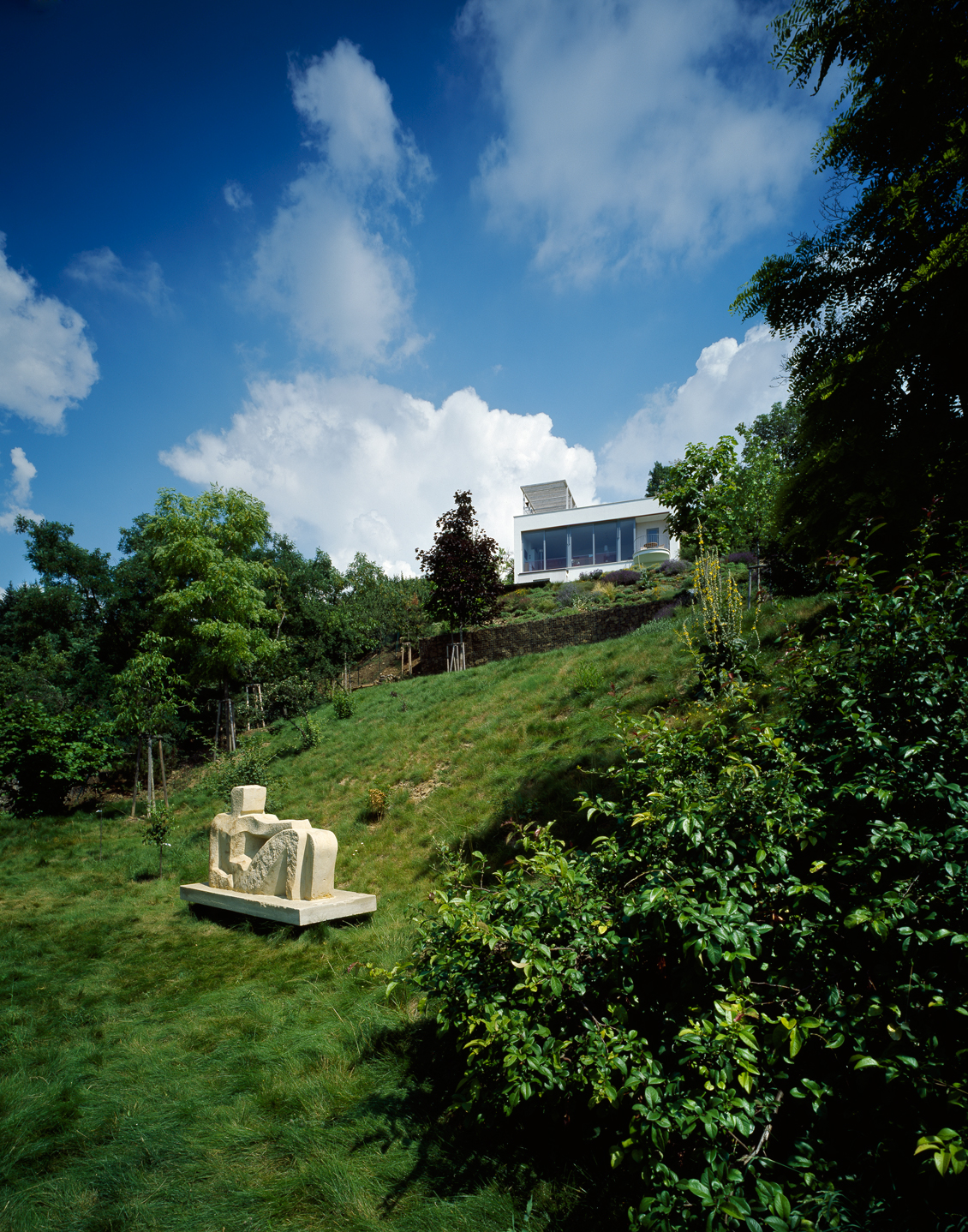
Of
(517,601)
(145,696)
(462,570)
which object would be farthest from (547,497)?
(145,696)

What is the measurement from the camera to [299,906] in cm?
578

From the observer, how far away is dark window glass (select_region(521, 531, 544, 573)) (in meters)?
30.3

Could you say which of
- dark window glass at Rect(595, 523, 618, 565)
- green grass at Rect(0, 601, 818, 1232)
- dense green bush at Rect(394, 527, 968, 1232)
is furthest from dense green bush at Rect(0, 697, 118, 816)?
dark window glass at Rect(595, 523, 618, 565)

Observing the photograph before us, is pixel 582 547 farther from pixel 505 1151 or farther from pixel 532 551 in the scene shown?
pixel 505 1151

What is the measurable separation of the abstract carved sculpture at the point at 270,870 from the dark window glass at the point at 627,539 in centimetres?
2393

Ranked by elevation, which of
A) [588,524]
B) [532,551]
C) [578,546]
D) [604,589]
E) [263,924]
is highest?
[588,524]

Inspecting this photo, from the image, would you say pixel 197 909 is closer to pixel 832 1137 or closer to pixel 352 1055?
pixel 352 1055

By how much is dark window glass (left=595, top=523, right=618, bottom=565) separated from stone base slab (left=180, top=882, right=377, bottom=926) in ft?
80.7

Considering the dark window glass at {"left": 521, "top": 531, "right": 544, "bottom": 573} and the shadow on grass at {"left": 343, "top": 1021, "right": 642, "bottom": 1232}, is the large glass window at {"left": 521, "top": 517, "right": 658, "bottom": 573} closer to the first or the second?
the dark window glass at {"left": 521, "top": 531, "right": 544, "bottom": 573}

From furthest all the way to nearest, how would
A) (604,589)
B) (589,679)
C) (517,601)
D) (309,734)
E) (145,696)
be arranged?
(517,601) → (604,589) → (309,734) → (145,696) → (589,679)

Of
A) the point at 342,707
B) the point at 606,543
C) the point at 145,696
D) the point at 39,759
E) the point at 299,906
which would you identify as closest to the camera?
the point at 299,906

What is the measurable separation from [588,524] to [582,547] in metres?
1.18

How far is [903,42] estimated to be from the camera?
154 inches

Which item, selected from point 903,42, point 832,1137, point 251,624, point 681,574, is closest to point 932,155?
point 903,42
